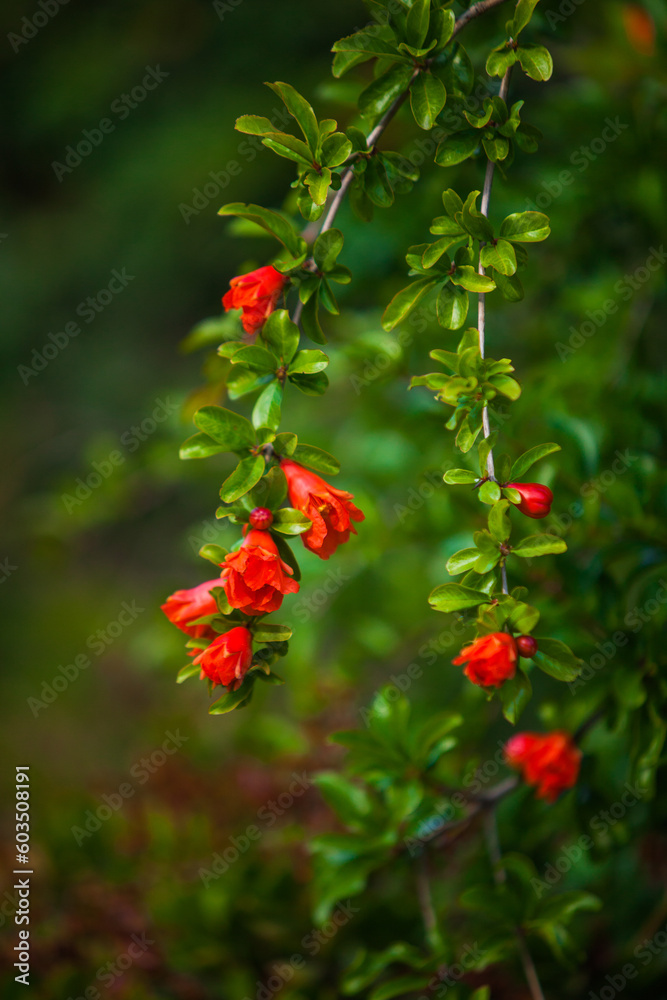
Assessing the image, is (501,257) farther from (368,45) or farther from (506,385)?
(368,45)

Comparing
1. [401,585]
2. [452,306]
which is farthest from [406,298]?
[401,585]

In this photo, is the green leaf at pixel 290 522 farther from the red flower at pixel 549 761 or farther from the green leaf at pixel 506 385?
the red flower at pixel 549 761

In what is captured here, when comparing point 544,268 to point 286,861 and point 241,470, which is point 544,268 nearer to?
point 241,470

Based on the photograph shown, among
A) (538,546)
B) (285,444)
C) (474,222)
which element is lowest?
(538,546)

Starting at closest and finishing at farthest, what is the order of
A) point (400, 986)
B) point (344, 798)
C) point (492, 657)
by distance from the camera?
point (492, 657) < point (400, 986) < point (344, 798)

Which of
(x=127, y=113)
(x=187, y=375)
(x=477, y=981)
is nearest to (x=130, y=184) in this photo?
(x=127, y=113)

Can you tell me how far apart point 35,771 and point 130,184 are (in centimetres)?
232

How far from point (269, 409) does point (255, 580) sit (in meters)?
0.17

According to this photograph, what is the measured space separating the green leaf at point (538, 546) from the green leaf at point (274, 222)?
0.36 meters

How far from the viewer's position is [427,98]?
687 mm

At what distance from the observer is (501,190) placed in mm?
1166

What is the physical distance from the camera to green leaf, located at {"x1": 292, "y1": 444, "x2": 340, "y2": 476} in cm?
69

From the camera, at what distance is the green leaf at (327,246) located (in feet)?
2.28

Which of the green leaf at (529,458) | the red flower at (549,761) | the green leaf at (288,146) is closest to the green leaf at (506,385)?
the green leaf at (529,458)
